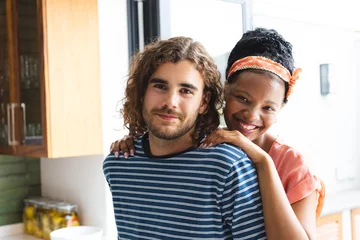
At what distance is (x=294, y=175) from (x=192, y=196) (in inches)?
11.2

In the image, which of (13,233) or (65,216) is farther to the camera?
(13,233)

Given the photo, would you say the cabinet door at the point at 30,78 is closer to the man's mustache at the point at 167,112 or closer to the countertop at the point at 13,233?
the countertop at the point at 13,233

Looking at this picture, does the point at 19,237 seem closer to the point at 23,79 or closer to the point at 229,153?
the point at 23,79

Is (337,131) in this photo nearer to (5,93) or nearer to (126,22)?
(126,22)

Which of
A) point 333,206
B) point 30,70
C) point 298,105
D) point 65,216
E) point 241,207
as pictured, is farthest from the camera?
point 298,105

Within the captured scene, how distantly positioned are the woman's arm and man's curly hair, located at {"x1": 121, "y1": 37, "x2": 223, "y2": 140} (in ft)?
0.31

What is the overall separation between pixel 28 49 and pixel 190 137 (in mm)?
1423

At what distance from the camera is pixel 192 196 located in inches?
42.5

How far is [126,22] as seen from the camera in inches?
94.0

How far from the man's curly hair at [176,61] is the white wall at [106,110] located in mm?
1072

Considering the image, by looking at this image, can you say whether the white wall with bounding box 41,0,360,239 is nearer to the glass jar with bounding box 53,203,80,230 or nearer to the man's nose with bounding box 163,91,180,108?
the glass jar with bounding box 53,203,80,230

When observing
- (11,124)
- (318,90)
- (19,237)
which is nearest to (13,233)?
(19,237)

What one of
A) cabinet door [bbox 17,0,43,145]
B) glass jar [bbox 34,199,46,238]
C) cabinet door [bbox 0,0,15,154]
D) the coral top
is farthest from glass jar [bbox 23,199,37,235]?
the coral top

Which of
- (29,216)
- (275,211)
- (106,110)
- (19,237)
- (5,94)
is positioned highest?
(5,94)
